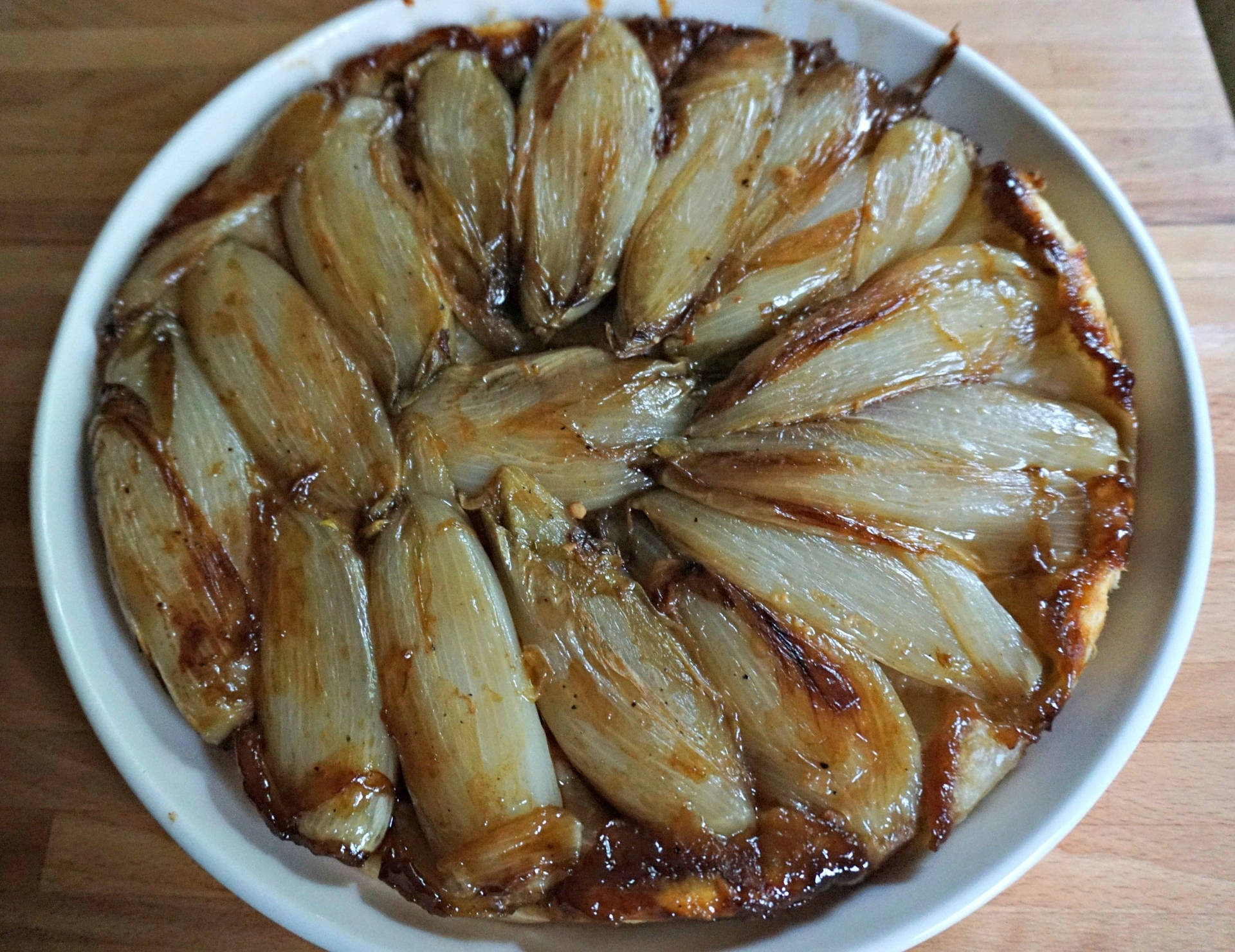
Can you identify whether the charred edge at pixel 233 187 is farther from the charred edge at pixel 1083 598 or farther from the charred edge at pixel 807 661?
the charred edge at pixel 1083 598

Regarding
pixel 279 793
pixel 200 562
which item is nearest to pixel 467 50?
pixel 200 562

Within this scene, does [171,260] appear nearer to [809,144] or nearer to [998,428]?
[809,144]

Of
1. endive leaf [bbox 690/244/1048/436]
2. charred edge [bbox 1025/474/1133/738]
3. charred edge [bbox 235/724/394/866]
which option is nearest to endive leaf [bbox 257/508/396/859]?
charred edge [bbox 235/724/394/866]

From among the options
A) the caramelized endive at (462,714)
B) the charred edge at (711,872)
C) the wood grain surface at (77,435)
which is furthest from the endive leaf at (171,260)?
the charred edge at (711,872)

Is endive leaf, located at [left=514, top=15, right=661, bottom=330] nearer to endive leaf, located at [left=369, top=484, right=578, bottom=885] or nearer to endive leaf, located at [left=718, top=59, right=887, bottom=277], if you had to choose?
Answer: endive leaf, located at [left=718, top=59, right=887, bottom=277]

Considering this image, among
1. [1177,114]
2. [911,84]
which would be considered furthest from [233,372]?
[1177,114]

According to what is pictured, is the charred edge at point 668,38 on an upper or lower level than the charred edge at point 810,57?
lower
